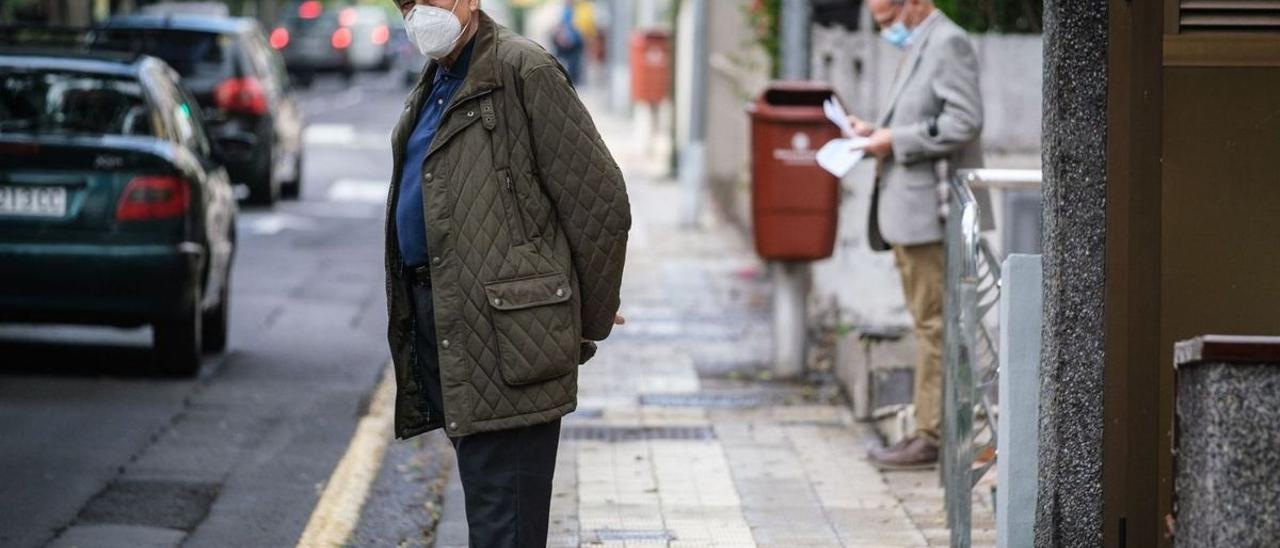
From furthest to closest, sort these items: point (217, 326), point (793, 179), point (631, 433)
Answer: point (217, 326), point (793, 179), point (631, 433)

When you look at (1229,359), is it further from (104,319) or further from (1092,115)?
(104,319)

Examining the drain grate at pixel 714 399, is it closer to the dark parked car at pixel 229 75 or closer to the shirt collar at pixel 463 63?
the shirt collar at pixel 463 63

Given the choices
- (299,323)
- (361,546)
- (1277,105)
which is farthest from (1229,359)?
(299,323)

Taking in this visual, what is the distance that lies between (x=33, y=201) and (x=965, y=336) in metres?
5.21

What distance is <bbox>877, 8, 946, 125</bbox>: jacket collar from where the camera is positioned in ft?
26.7

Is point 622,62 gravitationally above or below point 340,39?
below

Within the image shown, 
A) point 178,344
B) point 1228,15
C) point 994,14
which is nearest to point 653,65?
point 994,14

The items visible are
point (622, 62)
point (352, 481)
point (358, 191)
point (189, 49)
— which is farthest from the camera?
point (622, 62)

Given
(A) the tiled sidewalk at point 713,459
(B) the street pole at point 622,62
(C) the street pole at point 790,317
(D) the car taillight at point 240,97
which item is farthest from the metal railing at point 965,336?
(B) the street pole at point 622,62

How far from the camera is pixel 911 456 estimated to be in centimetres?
824

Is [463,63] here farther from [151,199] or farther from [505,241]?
[151,199]

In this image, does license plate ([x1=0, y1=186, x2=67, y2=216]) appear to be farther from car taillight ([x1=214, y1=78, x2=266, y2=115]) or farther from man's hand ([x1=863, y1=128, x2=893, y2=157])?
car taillight ([x1=214, y1=78, x2=266, y2=115])

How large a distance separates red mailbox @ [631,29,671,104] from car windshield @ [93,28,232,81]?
8.81 metres

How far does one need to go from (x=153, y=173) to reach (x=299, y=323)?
109 inches
